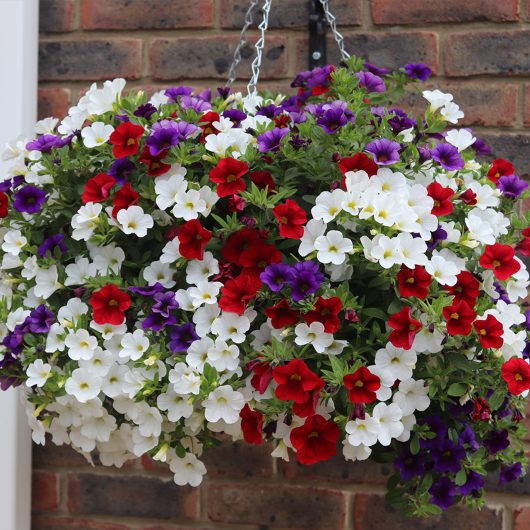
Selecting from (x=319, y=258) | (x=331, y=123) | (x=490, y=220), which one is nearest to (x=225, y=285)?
(x=319, y=258)

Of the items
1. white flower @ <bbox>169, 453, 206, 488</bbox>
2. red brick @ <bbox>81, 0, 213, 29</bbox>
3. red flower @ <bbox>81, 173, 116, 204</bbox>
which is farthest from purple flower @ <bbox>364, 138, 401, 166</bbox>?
red brick @ <bbox>81, 0, 213, 29</bbox>

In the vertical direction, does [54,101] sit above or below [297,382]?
above

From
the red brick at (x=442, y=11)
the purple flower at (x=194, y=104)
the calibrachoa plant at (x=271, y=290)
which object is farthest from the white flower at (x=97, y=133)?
the red brick at (x=442, y=11)

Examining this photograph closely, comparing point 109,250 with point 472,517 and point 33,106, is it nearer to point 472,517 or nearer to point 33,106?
→ point 33,106

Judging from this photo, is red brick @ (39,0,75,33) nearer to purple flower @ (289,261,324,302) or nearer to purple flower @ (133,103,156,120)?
purple flower @ (133,103,156,120)

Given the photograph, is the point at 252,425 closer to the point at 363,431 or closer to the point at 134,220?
the point at 363,431

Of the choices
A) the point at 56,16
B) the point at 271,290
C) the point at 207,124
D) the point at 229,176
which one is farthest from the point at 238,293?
the point at 56,16

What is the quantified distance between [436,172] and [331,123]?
16 cm

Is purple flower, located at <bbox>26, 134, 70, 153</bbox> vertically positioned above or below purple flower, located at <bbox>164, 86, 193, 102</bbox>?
below

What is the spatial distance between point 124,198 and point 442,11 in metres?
0.75

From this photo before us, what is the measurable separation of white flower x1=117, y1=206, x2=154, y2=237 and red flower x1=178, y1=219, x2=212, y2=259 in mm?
45

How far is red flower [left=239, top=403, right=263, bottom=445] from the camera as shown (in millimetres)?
889

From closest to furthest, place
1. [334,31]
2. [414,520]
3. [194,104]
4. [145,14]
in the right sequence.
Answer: [194,104] < [334,31] < [414,520] < [145,14]

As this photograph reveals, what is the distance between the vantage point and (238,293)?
2.93ft
